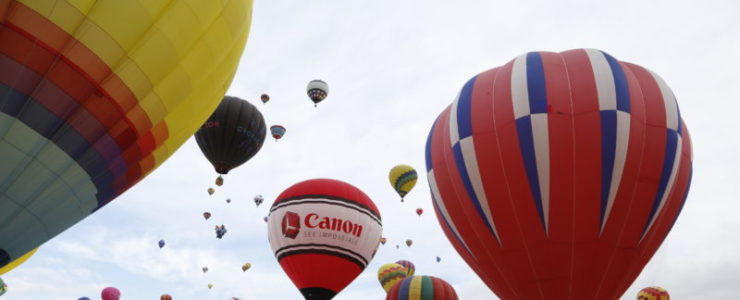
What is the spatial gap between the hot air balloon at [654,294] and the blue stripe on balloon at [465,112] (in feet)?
67.4

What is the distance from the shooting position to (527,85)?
9.16 metres

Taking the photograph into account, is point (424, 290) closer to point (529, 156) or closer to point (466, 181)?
point (466, 181)

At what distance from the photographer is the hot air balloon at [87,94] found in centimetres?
490

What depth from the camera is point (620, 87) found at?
8930mm

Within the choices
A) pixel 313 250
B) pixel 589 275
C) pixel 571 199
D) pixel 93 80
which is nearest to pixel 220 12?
pixel 93 80

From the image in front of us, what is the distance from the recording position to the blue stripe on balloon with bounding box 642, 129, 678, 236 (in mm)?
8602

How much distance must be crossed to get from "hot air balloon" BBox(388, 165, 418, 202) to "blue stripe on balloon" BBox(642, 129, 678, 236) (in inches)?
635

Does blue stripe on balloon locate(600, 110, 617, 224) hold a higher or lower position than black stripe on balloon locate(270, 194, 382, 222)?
lower

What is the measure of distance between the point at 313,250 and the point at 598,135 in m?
7.96

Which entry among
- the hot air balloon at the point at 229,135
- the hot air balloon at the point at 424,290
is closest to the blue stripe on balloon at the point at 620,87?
the hot air balloon at the point at 424,290

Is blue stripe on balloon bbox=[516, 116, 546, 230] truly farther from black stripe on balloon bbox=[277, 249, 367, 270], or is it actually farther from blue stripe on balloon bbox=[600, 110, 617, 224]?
A: black stripe on balloon bbox=[277, 249, 367, 270]

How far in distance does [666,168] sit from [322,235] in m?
8.33

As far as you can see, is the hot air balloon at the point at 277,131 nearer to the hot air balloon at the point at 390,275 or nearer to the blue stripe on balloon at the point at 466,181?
the hot air balloon at the point at 390,275

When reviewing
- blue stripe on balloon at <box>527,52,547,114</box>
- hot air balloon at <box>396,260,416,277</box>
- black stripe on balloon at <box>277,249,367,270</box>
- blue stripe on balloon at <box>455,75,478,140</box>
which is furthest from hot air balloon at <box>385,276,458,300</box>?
hot air balloon at <box>396,260,416,277</box>
